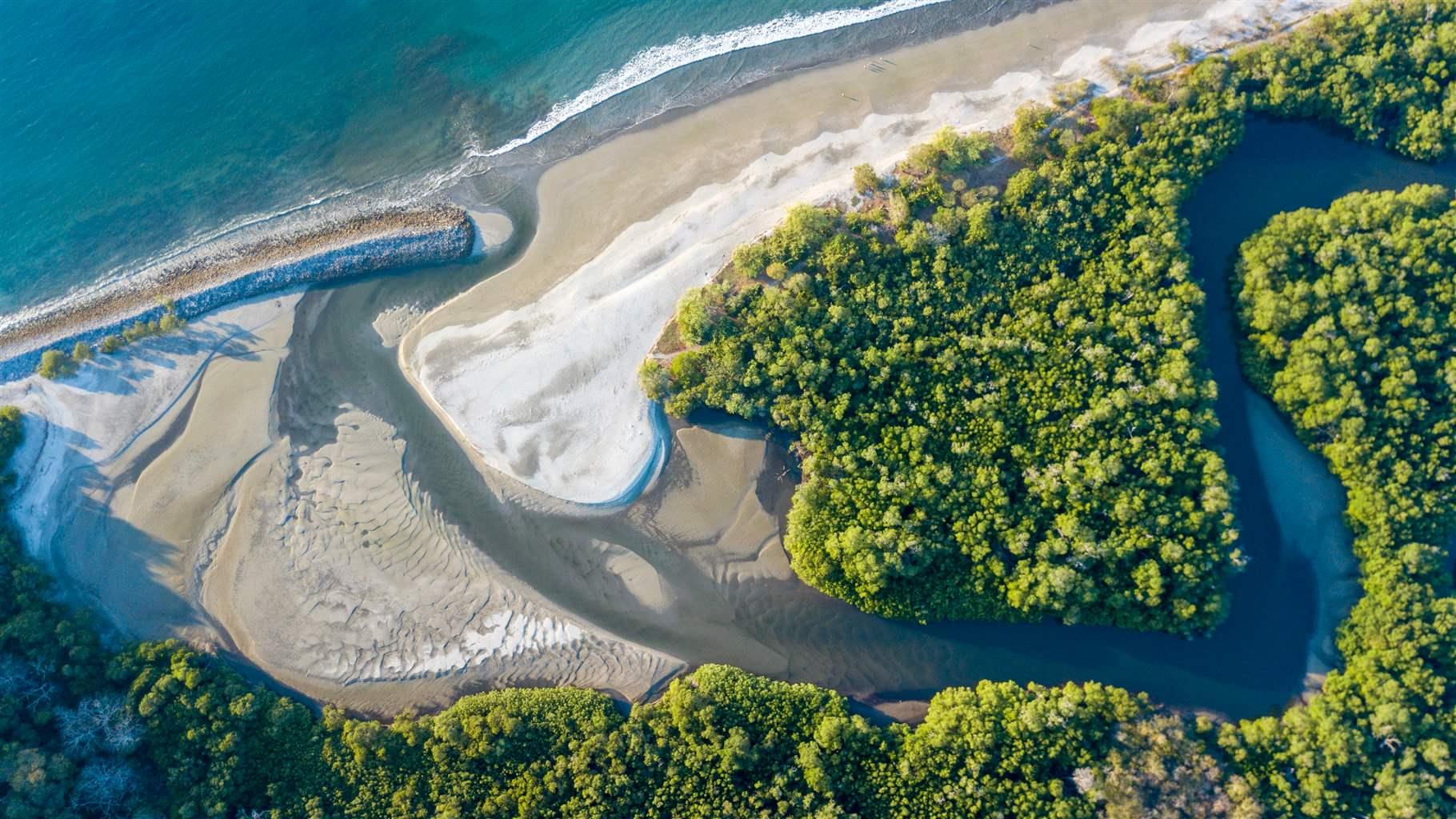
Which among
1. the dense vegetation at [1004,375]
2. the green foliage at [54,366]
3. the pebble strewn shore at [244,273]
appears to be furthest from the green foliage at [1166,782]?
the green foliage at [54,366]

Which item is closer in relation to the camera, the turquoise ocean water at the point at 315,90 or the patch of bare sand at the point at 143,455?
the patch of bare sand at the point at 143,455

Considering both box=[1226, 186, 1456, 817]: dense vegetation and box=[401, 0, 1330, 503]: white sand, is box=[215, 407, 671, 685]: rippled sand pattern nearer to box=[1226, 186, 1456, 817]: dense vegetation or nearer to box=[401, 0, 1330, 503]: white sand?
box=[401, 0, 1330, 503]: white sand

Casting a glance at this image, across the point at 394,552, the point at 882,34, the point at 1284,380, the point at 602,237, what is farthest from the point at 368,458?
the point at 1284,380

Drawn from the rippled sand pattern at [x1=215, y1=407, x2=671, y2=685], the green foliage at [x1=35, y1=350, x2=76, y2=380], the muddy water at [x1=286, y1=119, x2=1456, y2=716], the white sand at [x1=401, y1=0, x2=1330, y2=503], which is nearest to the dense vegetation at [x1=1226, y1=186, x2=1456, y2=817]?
the muddy water at [x1=286, y1=119, x2=1456, y2=716]

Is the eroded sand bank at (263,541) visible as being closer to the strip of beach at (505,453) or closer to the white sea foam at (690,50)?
the strip of beach at (505,453)

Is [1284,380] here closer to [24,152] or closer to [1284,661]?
[1284,661]

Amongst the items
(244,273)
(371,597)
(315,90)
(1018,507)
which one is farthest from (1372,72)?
(244,273)
